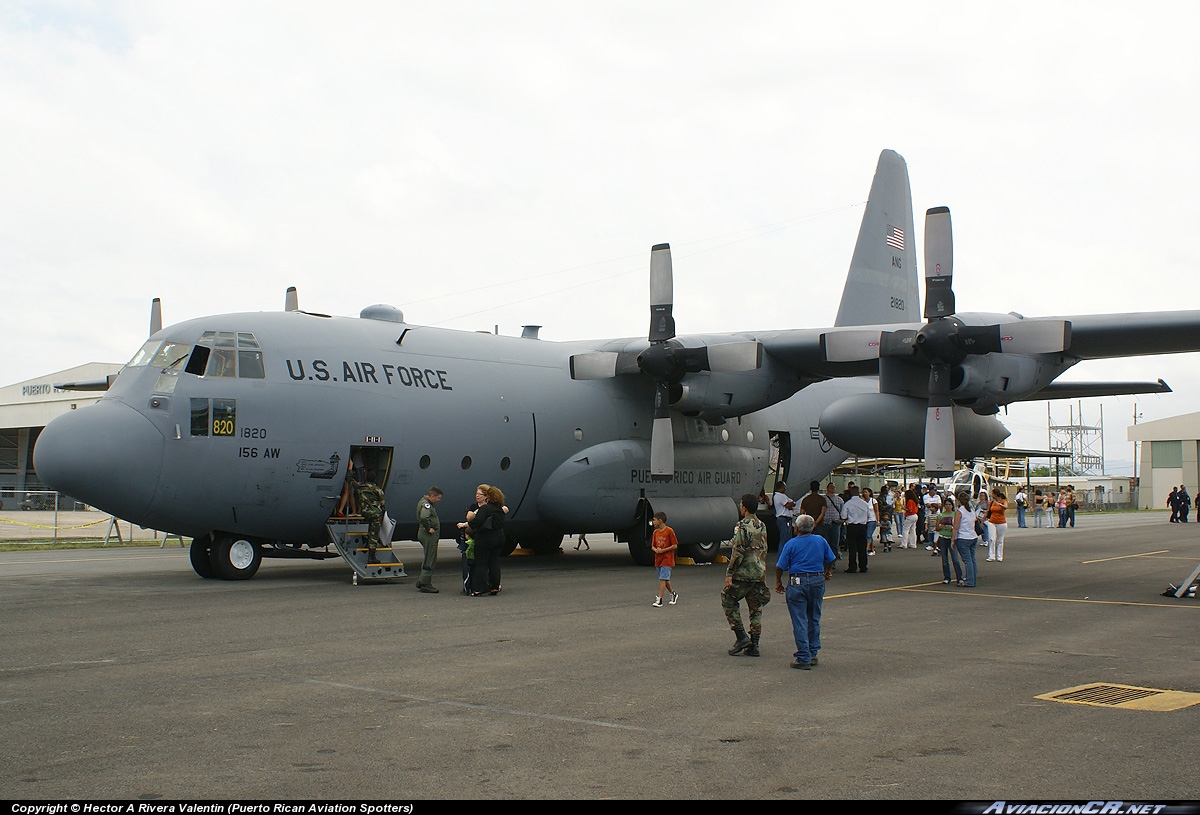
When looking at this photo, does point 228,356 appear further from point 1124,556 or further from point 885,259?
point 1124,556

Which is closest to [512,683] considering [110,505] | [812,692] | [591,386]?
[812,692]

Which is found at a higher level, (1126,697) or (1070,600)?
(1126,697)

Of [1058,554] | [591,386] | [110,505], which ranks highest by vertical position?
[591,386]

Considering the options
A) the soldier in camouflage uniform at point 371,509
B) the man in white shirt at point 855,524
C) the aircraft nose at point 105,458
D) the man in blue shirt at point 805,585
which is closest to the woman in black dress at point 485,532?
the soldier in camouflage uniform at point 371,509

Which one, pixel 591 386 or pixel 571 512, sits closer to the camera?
pixel 571 512

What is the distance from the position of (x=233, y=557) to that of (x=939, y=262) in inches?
478

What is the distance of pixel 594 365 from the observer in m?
18.9

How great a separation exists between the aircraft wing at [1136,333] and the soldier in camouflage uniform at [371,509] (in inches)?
435

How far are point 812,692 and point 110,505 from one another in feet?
34.2

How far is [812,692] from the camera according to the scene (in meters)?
7.82

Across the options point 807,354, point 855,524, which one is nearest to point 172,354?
point 807,354

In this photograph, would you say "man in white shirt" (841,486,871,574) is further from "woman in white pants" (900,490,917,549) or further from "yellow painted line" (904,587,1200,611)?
"woman in white pants" (900,490,917,549)

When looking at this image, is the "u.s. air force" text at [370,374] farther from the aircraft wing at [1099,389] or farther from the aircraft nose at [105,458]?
the aircraft wing at [1099,389]

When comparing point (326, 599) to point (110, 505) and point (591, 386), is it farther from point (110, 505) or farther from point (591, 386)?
point (591, 386)
